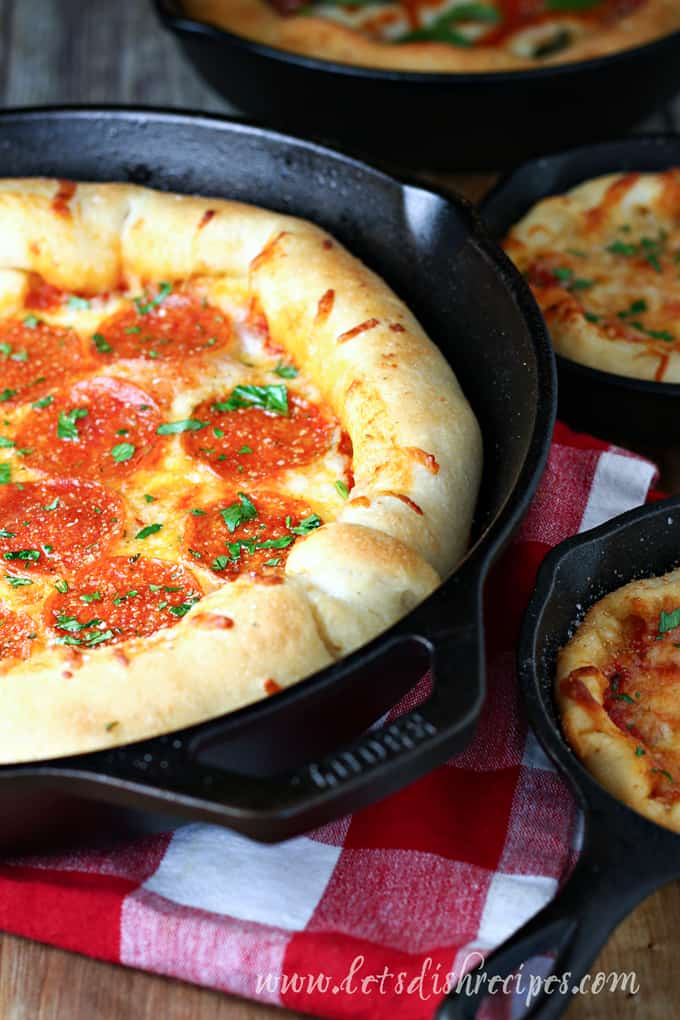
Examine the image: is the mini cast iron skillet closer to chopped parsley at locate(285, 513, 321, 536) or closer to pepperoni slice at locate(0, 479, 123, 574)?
chopped parsley at locate(285, 513, 321, 536)

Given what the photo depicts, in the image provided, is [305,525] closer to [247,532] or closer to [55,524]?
[247,532]

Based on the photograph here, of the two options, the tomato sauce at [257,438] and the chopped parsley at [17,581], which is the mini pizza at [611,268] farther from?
the chopped parsley at [17,581]

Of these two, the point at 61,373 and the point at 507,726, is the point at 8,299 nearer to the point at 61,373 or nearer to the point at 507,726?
the point at 61,373

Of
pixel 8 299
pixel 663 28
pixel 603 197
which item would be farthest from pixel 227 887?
pixel 663 28

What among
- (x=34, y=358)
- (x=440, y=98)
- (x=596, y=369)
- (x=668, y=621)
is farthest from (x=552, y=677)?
(x=440, y=98)

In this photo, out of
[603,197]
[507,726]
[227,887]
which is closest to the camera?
[227,887]

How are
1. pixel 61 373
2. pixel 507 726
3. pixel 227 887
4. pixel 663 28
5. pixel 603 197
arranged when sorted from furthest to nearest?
pixel 663 28
pixel 603 197
pixel 61 373
pixel 507 726
pixel 227 887

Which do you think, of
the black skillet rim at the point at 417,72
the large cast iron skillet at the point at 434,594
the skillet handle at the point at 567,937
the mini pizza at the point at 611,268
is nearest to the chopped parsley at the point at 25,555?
the large cast iron skillet at the point at 434,594
